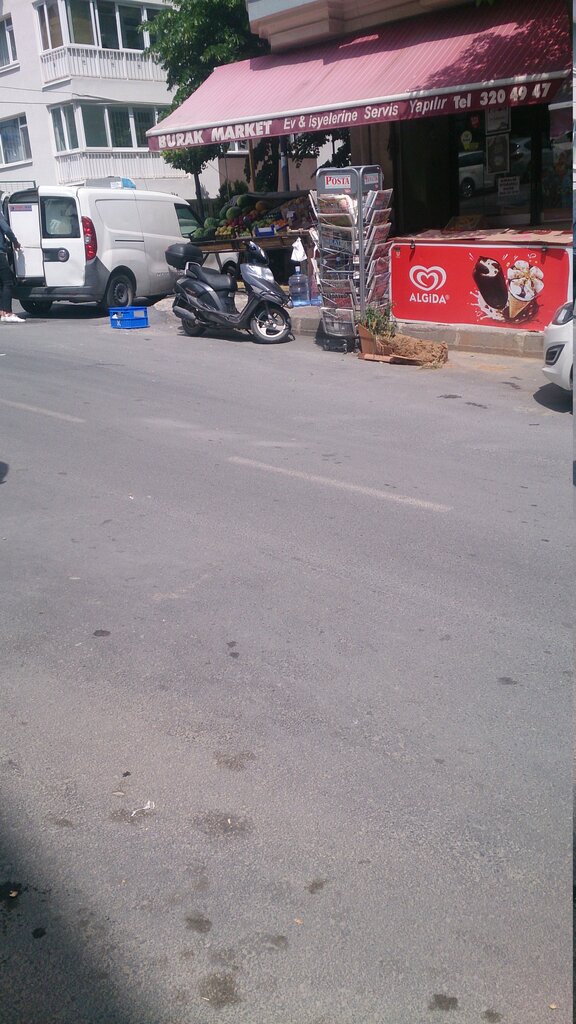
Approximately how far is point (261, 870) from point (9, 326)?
13.7 metres

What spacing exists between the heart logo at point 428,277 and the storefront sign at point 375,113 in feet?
8.04

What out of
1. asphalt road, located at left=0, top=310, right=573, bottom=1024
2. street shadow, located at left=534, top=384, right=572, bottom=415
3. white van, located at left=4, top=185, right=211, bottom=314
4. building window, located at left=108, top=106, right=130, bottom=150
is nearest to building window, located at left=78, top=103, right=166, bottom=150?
building window, located at left=108, top=106, right=130, bottom=150

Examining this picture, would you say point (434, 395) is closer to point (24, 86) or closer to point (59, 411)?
point (59, 411)

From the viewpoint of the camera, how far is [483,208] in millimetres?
17188

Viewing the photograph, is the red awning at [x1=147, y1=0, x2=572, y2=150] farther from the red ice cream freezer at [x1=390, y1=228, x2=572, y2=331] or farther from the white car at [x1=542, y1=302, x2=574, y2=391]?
the white car at [x1=542, y1=302, x2=574, y2=391]

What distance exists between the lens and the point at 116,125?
1318 inches

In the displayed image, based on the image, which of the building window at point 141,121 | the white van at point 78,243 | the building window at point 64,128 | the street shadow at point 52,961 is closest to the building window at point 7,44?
the building window at point 64,128

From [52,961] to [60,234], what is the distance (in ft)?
46.3

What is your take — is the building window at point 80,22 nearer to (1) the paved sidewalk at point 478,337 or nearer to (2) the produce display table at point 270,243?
(2) the produce display table at point 270,243

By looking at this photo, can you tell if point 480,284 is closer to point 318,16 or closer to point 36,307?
point 318,16

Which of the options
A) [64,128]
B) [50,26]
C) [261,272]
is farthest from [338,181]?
[50,26]

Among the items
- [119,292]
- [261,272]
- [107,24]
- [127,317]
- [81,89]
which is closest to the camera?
[261,272]

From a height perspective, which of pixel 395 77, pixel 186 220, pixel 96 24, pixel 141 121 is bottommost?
pixel 186 220

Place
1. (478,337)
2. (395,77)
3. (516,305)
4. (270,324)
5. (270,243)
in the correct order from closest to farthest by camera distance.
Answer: (516,305)
(478,337)
(270,324)
(395,77)
(270,243)
